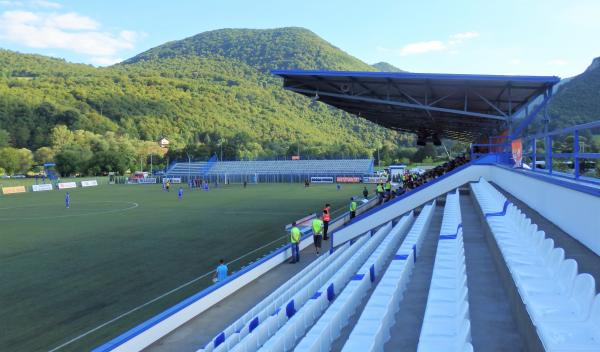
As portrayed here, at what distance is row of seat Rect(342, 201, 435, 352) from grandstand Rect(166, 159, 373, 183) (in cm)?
5675

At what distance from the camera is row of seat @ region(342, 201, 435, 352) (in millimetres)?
4393

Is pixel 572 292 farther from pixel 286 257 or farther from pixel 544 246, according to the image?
pixel 286 257

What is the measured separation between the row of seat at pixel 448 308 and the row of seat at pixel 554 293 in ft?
1.78

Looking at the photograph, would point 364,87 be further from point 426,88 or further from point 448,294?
point 448,294

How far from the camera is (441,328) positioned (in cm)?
426

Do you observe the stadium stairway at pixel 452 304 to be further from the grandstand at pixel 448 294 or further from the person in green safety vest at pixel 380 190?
the person in green safety vest at pixel 380 190

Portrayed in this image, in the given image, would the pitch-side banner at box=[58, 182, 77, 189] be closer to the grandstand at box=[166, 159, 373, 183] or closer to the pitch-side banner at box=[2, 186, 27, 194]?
the pitch-side banner at box=[2, 186, 27, 194]

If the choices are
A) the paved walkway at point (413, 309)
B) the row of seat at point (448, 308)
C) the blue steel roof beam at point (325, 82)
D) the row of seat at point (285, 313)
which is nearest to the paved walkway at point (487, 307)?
the row of seat at point (448, 308)

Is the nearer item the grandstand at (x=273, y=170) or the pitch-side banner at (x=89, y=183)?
the pitch-side banner at (x=89, y=183)

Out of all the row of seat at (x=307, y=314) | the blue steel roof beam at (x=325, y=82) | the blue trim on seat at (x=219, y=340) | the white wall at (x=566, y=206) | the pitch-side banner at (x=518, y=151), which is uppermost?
the blue steel roof beam at (x=325, y=82)

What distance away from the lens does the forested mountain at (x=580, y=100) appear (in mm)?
37500

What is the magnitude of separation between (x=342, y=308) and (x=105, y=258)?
13.0 m

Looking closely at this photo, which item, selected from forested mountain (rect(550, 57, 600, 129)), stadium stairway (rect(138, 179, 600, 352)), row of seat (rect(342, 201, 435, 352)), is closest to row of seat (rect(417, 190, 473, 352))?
stadium stairway (rect(138, 179, 600, 352))

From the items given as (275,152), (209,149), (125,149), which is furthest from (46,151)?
(275,152)
